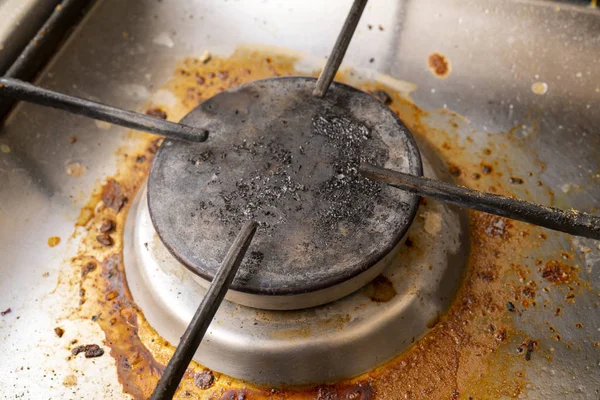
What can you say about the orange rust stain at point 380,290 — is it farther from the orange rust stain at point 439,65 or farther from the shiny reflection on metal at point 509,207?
the orange rust stain at point 439,65

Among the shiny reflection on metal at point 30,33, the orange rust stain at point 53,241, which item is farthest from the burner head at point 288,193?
the shiny reflection on metal at point 30,33

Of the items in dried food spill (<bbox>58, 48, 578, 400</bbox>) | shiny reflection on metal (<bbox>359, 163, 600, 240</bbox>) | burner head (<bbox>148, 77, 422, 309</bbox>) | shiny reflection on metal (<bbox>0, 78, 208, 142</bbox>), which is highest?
shiny reflection on metal (<bbox>359, 163, 600, 240</bbox>)

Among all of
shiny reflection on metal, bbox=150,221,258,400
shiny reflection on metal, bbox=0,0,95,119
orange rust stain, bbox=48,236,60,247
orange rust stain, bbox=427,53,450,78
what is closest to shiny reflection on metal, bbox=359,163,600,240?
shiny reflection on metal, bbox=150,221,258,400

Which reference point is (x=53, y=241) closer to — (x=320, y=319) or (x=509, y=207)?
(x=320, y=319)

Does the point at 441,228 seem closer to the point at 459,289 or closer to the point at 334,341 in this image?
the point at 459,289

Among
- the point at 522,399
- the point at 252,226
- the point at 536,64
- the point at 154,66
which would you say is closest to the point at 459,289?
the point at 522,399

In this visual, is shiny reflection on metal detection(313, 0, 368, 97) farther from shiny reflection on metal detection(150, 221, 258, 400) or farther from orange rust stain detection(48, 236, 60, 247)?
orange rust stain detection(48, 236, 60, 247)

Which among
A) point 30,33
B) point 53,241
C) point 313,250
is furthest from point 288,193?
point 30,33

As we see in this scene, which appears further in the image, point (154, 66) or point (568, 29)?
point (154, 66)
